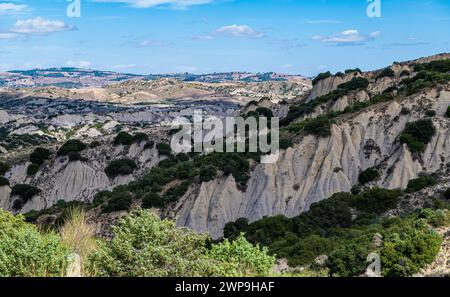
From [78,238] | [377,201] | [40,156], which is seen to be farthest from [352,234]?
[40,156]

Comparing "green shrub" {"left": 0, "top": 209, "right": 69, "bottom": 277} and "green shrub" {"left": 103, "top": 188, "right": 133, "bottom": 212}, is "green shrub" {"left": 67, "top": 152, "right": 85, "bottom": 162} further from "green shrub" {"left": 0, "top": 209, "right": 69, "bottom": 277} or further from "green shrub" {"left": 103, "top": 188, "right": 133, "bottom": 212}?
"green shrub" {"left": 0, "top": 209, "right": 69, "bottom": 277}

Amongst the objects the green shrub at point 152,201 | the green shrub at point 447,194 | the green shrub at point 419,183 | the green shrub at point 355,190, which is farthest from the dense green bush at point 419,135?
the green shrub at point 152,201

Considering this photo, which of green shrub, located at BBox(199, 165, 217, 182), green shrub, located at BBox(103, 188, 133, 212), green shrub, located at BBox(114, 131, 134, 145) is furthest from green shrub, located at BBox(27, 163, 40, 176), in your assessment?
green shrub, located at BBox(199, 165, 217, 182)

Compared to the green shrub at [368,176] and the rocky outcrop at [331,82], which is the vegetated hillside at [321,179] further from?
the rocky outcrop at [331,82]

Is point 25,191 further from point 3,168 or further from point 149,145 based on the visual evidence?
point 149,145
